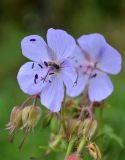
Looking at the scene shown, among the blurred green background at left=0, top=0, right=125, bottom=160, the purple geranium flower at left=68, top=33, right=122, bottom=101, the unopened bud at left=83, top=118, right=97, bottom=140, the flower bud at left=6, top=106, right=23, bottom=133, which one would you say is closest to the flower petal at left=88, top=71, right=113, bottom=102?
the purple geranium flower at left=68, top=33, right=122, bottom=101

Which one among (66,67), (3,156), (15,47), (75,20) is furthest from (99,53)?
(75,20)

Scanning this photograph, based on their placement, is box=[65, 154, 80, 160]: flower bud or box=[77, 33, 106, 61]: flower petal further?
box=[77, 33, 106, 61]: flower petal

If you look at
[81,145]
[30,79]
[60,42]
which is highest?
[60,42]

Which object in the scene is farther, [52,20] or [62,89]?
[52,20]

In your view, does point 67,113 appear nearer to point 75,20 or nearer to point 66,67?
point 66,67

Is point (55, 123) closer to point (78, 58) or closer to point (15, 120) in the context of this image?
point (15, 120)

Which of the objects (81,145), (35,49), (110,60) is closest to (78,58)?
(110,60)

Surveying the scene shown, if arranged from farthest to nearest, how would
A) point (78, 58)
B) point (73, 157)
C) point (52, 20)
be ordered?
point (52, 20), point (78, 58), point (73, 157)

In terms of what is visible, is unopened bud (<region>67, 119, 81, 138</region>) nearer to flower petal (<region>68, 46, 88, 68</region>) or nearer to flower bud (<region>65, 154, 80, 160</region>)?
flower bud (<region>65, 154, 80, 160</region>)
